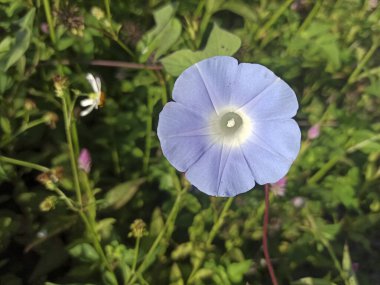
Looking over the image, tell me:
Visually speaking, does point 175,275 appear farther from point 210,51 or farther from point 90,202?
point 210,51

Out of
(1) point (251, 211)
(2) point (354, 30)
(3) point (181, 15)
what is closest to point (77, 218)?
(1) point (251, 211)

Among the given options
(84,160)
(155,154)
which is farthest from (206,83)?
(155,154)

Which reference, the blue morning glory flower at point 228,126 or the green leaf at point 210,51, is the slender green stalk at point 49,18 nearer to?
the green leaf at point 210,51

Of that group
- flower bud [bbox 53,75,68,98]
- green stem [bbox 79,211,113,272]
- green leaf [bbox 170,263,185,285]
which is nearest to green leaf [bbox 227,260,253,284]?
green leaf [bbox 170,263,185,285]

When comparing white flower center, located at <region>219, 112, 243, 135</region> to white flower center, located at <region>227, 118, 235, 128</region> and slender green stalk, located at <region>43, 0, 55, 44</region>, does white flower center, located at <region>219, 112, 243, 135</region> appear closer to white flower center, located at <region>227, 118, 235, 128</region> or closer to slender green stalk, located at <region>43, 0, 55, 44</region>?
white flower center, located at <region>227, 118, 235, 128</region>

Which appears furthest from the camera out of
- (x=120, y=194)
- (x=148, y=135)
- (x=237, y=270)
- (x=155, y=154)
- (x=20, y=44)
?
(x=155, y=154)
